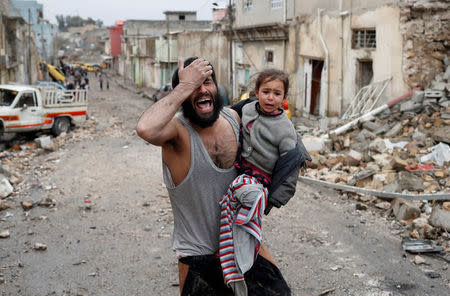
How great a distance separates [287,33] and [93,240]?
12609mm

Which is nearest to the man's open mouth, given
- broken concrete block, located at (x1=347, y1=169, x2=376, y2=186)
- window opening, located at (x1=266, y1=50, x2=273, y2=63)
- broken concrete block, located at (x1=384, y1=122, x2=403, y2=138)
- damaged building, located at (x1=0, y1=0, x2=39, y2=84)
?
broken concrete block, located at (x1=347, y1=169, x2=376, y2=186)

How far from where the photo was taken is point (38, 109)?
13.8 meters

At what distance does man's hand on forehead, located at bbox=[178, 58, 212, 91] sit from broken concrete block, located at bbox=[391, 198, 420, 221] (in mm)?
4830

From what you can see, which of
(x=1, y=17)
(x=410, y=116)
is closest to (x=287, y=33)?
(x=410, y=116)

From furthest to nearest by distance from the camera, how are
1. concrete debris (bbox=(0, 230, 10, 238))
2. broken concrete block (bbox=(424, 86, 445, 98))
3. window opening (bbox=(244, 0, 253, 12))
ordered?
window opening (bbox=(244, 0, 253, 12)) → broken concrete block (bbox=(424, 86, 445, 98)) → concrete debris (bbox=(0, 230, 10, 238))

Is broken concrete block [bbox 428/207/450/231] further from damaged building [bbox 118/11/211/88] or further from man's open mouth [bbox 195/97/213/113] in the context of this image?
damaged building [bbox 118/11/211/88]

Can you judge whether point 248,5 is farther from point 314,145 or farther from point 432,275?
point 432,275

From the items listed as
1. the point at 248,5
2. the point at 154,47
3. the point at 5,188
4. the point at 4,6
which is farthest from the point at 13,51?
the point at 5,188

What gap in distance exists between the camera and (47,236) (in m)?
6.05

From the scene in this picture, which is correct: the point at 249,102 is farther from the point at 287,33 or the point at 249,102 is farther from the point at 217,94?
the point at 287,33

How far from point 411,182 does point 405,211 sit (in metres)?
1.00

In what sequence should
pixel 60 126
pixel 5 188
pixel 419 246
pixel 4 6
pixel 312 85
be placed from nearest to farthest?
1. pixel 419 246
2. pixel 5 188
3. pixel 60 126
4. pixel 312 85
5. pixel 4 6

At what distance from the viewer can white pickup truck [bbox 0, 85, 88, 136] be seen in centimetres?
1295

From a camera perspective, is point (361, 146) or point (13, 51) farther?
point (13, 51)
